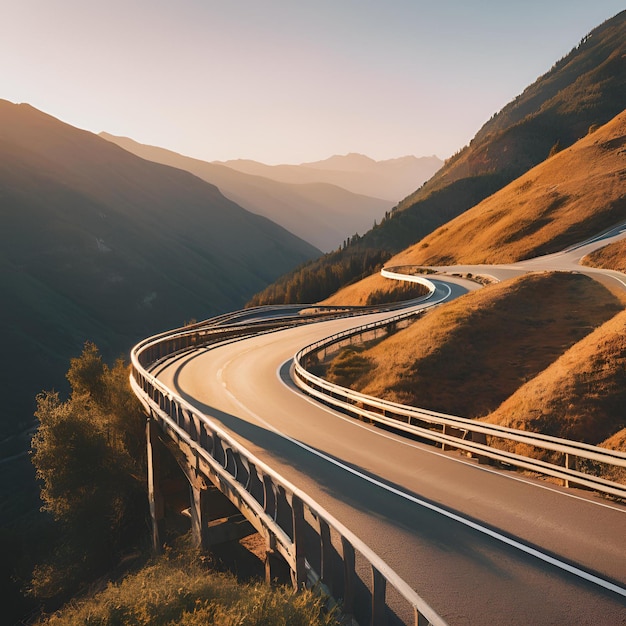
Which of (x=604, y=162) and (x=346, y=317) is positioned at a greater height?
(x=604, y=162)

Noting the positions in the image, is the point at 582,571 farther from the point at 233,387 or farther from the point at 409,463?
the point at 233,387

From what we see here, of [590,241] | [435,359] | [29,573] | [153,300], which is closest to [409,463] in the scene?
[435,359]

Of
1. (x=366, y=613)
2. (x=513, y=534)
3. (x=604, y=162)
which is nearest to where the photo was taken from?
(x=366, y=613)

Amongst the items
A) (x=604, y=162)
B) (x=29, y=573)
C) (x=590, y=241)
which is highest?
(x=604, y=162)

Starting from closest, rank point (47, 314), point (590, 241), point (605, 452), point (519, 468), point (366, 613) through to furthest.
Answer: point (366, 613) < point (605, 452) < point (519, 468) < point (590, 241) < point (47, 314)

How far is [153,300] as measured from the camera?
178 meters

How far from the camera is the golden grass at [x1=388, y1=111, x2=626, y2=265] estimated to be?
61.3 m

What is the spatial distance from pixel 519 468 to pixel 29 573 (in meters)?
27.7

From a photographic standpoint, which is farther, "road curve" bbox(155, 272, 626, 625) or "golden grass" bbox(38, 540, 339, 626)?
"road curve" bbox(155, 272, 626, 625)

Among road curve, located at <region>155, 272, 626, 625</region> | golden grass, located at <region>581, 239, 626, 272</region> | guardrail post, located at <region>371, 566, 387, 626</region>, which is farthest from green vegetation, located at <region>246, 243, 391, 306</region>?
guardrail post, located at <region>371, 566, 387, 626</region>

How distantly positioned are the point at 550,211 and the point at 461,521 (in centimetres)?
6802

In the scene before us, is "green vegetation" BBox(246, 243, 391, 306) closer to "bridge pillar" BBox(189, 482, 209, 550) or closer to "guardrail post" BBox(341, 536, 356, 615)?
"bridge pillar" BBox(189, 482, 209, 550)

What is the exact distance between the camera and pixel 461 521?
9.02 metres

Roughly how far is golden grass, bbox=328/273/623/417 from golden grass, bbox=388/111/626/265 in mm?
31291
